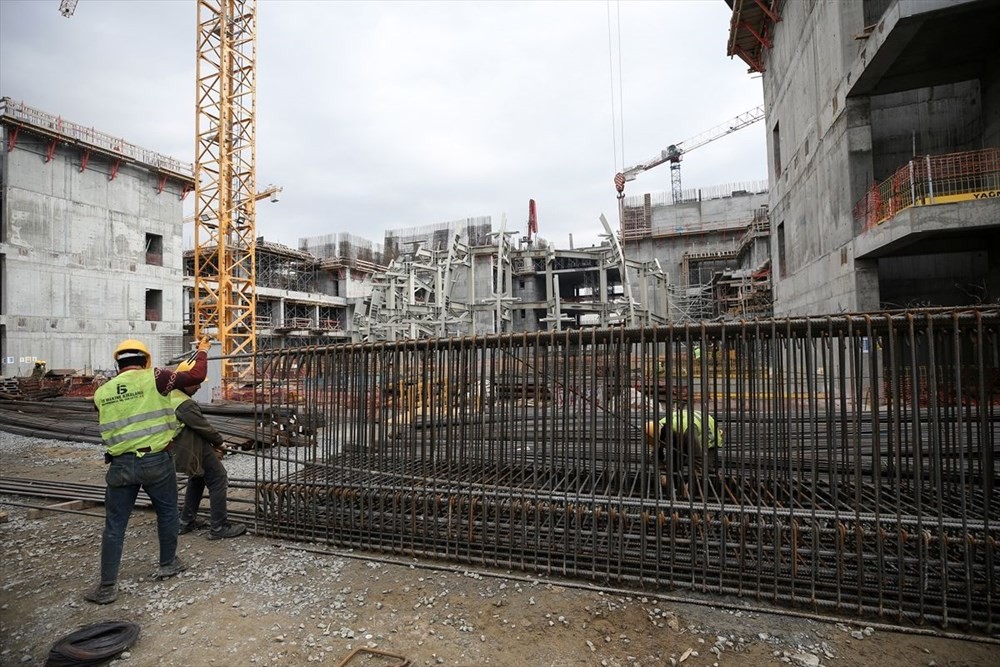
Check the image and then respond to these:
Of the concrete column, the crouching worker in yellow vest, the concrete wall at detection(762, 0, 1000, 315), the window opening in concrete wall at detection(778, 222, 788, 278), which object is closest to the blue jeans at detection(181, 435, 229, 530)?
the crouching worker in yellow vest

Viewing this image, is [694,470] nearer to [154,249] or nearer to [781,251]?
[781,251]

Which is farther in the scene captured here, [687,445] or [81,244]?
[81,244]

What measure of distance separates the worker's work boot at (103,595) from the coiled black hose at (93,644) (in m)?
0.52

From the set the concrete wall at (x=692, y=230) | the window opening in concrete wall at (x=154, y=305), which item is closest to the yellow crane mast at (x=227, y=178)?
the window opening in concrete wall at (x=154, y=305)

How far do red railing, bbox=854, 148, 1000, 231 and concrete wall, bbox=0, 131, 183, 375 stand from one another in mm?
35499

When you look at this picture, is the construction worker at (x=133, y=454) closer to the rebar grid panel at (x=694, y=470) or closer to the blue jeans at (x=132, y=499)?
the blue jeans at (x=132, y=499)

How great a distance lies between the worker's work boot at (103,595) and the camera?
148 inches

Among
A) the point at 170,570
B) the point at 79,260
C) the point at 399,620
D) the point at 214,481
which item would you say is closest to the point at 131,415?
the point at 214,481

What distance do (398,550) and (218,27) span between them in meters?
33.9

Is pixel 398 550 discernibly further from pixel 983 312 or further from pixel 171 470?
pixel 983 312

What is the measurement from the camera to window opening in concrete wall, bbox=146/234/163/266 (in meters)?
30.1

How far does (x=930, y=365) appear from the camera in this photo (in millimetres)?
3074

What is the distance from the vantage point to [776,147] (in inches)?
798

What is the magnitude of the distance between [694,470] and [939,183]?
40.3 feet
